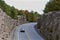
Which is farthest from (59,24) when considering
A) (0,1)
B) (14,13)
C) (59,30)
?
(14,13)

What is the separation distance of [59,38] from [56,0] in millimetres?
72168

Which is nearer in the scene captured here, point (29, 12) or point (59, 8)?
point (59, 8)

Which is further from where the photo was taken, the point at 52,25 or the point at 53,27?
the point at 52,25

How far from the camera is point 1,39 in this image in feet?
104

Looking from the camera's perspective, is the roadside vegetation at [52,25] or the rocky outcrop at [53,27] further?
the roadside vegetation at [52,25]

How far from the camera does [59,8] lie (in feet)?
338

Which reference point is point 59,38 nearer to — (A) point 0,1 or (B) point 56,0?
(B) point 56,0

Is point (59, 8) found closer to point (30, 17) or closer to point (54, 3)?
point (54, 3)

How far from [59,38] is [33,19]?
509ft

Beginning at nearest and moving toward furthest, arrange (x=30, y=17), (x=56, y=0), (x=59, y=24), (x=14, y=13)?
(x=59, y=24)
(x=56, y=0)
(x=14, y=13)
(x=30, y=17)

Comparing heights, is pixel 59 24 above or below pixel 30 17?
above

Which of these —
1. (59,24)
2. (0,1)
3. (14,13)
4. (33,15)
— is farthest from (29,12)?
(59,24)

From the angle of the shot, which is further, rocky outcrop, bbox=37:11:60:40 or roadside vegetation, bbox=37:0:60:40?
roadside vegetation, bbox=37:0:60:40

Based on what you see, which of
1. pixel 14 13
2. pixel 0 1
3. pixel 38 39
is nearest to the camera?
pixel 38 39
